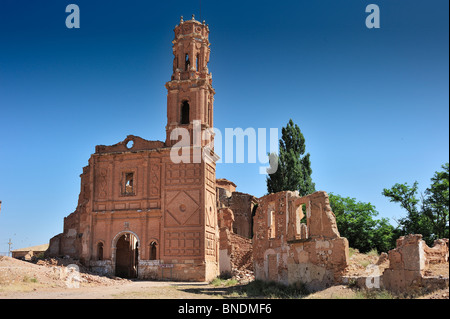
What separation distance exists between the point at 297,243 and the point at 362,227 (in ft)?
55.8

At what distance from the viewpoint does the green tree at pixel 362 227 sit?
3338 cm

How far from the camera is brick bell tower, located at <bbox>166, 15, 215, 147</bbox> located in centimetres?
3412

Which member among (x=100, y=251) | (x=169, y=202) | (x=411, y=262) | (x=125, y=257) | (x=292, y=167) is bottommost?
(x=125, y=257)

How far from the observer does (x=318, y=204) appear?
1931cm

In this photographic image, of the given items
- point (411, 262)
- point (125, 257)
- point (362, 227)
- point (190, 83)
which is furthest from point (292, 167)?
point (411, 262)

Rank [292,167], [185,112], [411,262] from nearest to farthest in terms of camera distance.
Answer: [411,262]
[185,112]
[292,167]

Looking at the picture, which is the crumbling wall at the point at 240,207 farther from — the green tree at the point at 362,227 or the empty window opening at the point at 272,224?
the empty window opening at the point at 272,224

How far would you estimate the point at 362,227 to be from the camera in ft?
116

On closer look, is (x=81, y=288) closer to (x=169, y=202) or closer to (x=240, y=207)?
(x=169, y=202)

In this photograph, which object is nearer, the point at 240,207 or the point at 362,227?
the point at 362,227

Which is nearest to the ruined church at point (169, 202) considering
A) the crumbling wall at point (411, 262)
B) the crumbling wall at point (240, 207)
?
the crumbling wall at point (240, 207)

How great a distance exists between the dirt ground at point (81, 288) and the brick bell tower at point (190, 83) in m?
12.2

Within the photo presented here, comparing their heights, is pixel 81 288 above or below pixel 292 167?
below
